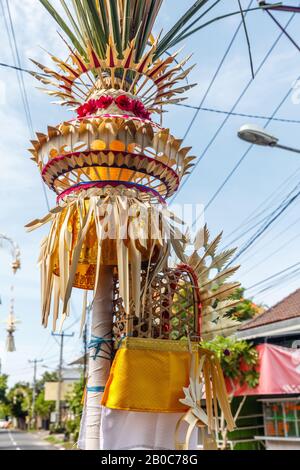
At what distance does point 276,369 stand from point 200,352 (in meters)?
7.36

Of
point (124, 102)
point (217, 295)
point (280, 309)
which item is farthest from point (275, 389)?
point (124, 102)

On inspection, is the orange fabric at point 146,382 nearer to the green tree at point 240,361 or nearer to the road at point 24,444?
the green tree at point 240,361

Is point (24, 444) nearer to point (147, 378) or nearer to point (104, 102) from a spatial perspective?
point (147, 378)

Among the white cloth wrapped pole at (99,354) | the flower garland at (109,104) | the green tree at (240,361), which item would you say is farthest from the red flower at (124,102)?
the green tree at (240,361)

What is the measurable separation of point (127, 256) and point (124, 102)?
1036mm

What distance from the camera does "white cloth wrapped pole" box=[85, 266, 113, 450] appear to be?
8.58 ft

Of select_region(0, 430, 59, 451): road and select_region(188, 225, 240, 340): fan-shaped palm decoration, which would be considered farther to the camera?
select_region(0, 430, 59, 451): road

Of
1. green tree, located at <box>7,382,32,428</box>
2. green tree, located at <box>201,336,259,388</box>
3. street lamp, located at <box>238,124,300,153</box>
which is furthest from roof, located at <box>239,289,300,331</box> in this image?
green tree, located at <box>7,382,32,428</box>

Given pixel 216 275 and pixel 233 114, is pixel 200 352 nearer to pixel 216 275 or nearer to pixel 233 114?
pixel 216 275

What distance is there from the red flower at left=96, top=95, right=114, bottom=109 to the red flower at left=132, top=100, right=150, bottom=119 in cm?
16

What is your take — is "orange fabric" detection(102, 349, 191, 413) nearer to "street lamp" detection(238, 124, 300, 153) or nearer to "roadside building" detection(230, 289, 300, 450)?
"street lamp" detection(238, 124, 300, 153)

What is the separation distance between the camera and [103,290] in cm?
286

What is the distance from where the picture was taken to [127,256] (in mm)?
2635

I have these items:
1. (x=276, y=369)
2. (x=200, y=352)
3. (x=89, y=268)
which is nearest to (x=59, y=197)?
(x=89, y=268)
